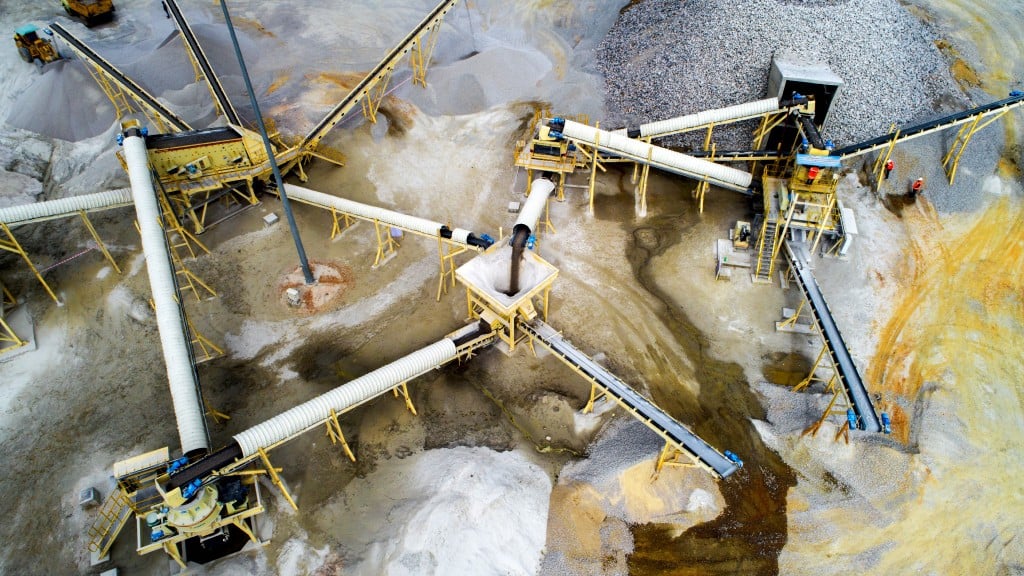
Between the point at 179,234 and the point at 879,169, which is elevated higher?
the point at 879,169

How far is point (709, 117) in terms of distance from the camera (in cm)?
3031

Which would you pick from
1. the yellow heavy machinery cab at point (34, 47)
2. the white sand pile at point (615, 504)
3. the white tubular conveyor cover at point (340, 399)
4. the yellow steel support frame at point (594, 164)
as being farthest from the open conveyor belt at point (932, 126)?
the yellow heavy machinery cab at point (34, 47)

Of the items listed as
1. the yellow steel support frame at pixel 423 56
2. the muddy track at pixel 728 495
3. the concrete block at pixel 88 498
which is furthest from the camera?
the yellow steel support frame at pixel 423 56

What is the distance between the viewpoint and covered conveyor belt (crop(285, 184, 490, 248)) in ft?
81.1

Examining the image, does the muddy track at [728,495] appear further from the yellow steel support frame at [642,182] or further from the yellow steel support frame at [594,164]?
the yellow steel support frame at [594,164]

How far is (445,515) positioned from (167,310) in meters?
11.9

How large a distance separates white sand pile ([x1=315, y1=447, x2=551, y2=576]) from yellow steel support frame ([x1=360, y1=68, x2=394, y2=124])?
20.5 m

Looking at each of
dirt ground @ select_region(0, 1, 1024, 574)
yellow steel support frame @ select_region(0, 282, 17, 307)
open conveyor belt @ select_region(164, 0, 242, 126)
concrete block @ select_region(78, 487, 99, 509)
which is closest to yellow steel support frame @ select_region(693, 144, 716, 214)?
dirt ground @ select_region(0, 1, 1024, 574)

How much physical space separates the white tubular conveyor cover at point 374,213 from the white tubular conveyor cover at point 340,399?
17.4 ft

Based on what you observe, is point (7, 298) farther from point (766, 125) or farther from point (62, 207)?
point (766, 125)

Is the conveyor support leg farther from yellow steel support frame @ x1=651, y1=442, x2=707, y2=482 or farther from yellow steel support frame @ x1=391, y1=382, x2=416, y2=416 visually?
yellow steel support frame @ x1=651, y1=442, x2=707, y2=482

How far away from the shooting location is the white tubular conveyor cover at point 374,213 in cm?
2542

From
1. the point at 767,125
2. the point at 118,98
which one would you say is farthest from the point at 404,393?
the point at 118,98

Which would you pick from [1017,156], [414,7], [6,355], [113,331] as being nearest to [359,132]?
[414,7]
